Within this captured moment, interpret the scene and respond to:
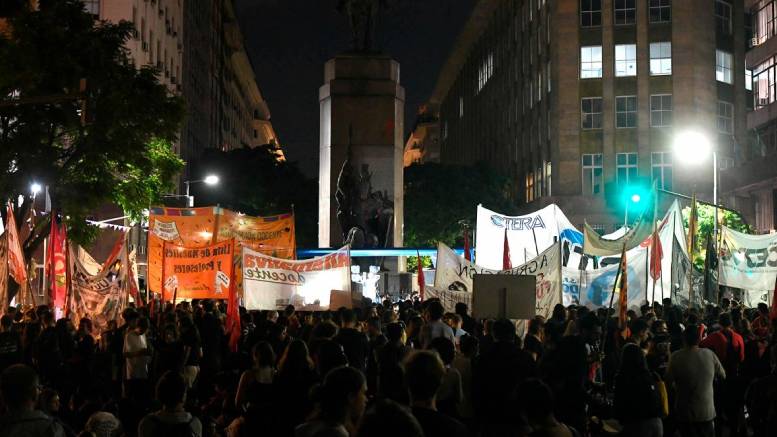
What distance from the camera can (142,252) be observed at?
152 ft

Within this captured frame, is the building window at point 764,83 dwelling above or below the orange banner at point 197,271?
above

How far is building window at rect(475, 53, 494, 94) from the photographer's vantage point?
91.0 m

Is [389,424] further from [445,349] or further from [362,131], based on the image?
[362,131]

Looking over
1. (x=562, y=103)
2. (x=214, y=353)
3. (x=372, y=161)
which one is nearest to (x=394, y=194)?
(x=372, y=161)

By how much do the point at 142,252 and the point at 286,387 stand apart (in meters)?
40.1

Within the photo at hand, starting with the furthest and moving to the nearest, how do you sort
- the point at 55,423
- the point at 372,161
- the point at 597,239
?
the point at 372,161 < the point at 597,239 < the point at 55,423

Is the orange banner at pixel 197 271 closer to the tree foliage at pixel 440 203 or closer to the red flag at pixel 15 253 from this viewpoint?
the red flag at pixel 15 253

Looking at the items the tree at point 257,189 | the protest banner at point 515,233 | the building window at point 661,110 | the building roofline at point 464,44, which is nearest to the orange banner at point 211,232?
the protest banner at point 515,233

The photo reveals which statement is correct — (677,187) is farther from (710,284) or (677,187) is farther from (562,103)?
(710,284)

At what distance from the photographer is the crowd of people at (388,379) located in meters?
5.62

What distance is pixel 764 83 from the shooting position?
51.2 meters

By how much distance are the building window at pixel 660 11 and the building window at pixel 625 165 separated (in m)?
8.65

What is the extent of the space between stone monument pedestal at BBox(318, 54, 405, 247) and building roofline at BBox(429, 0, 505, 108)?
169ft

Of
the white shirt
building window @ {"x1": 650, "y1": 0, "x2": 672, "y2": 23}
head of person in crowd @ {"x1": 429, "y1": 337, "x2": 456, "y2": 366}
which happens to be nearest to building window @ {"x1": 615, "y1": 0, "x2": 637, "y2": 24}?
building window @ {"x1": 650, "y1": 0, "x2": 672, "y2": 23}
